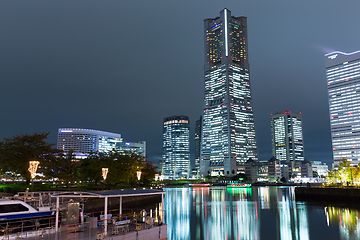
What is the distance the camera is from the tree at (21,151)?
51.9 metres

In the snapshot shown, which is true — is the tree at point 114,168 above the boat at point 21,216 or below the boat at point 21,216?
above

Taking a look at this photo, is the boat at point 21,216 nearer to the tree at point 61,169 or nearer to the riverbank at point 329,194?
the tree at point 61,169

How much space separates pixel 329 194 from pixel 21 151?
Result: 68.3 meters

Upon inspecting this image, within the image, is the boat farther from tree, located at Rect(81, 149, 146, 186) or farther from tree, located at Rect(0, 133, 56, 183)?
tree, located at Rect(81, 149, 146, 186)

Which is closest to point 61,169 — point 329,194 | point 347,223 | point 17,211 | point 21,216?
point 17,211

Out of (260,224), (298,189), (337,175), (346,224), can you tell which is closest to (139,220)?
(260,224)

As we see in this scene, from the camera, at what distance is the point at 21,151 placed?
53094 millimetres

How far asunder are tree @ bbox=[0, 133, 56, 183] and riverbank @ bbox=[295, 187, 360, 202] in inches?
2480

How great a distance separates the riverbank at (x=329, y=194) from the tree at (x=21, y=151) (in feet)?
207

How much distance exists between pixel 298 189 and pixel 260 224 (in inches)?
1752

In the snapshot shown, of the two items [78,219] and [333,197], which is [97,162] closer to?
[78,219]

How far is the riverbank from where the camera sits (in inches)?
2468

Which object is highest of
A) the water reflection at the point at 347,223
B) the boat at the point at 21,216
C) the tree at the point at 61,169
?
the tree at the point at 61,169

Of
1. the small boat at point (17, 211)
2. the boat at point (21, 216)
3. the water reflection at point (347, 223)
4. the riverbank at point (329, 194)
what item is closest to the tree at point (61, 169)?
the boat at point (21, 216)
